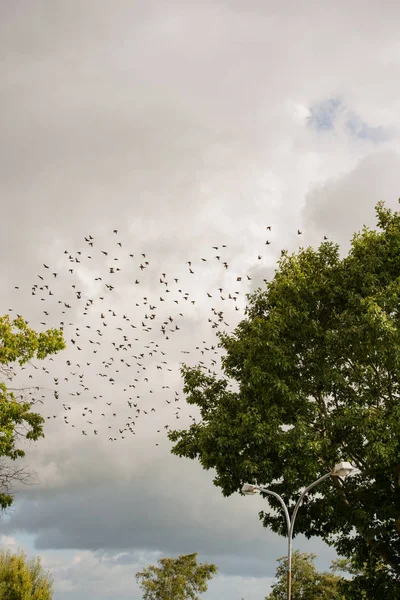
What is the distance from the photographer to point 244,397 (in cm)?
2183

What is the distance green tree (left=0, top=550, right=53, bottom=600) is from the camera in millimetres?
36281

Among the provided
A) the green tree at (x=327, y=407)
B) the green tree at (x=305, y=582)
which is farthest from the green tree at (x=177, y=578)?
the green tree at (x=327, y=407)

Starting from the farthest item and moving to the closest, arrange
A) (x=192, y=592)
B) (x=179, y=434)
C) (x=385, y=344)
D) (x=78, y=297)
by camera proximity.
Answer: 1. (x=192, y=592)
2. (x=78, y=297)
3. (x=179, y=434)
4. (x=385, y=344)

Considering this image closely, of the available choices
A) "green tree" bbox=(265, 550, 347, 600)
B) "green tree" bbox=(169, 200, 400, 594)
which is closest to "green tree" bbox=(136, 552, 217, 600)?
"green tree" bbox=(265, 550, 347, 600)

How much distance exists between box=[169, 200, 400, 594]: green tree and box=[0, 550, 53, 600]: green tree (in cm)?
2098

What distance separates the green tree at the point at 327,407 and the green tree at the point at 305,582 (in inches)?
1094

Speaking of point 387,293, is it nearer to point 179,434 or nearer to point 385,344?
point 385,344

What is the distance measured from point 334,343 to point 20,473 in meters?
12.1

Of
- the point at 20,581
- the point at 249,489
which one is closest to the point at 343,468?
the point at 249,489

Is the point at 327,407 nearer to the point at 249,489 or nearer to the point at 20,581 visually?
the point at 249,489

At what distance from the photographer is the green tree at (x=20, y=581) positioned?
119 feet

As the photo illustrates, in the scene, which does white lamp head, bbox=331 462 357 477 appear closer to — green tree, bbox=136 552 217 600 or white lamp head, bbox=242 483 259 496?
white lamp head, bbox=242 483 259 496

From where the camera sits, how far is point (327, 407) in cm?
2202

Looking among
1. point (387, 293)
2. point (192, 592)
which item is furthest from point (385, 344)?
point (192, 592)
